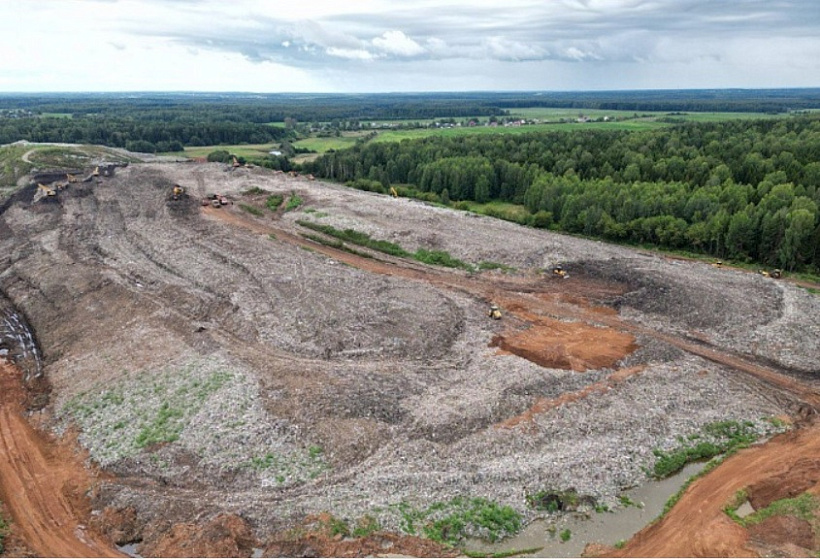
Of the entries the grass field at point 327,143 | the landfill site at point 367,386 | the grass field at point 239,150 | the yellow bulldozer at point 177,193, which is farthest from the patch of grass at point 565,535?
the grass field at point 327,143

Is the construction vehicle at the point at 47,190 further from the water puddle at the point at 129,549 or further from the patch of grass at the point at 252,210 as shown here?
the water puddle at the point at 129,549

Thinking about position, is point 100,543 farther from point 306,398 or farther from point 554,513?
point 554,513

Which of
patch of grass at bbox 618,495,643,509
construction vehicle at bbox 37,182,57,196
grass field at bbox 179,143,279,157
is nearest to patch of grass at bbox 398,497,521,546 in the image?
patch of grass at bbox 618,495,643,509

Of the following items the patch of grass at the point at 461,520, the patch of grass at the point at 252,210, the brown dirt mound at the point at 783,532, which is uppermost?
the patch of grass at the point at 252,210

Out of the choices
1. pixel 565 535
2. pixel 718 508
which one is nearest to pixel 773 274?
pixel 718 508

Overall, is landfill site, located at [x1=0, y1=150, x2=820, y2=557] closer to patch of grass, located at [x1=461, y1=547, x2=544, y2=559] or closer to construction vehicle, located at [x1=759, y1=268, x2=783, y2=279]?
patch of grass, located at [x1=461, y1=547, x2=544, y2=559]

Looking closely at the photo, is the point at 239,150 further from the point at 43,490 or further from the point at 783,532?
the point at 783,532
